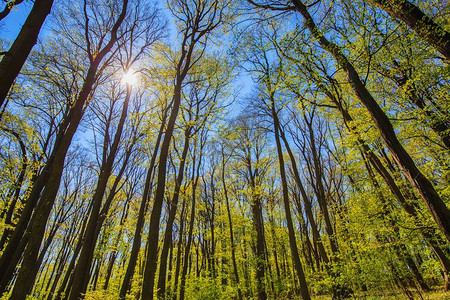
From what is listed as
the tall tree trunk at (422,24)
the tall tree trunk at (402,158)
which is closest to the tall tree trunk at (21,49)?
the tall tree trunk at (402,158)

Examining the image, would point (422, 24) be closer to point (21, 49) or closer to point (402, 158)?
point (402, 158)

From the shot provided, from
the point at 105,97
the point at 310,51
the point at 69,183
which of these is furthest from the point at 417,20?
the point at 69,183

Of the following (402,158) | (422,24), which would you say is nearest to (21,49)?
(402,158)

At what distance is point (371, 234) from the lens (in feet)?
22.9

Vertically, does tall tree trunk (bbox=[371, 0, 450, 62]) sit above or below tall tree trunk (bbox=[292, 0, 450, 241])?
above

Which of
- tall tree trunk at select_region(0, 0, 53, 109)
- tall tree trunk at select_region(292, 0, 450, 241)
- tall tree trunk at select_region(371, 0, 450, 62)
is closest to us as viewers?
tall tree trunk at select_region(0, 0, 53, 109)

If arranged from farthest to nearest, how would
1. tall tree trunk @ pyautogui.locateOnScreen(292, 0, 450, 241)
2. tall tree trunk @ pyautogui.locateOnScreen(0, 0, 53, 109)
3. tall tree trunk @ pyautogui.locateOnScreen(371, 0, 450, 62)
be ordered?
tall tree trunk @ pyautogui.locateOnScreen(371, 0, 450, 62) → tall tree trunk @ pyautogui.locateOnScreen(292, 0, 450, 241) → tall tree trunk @ pyautogui.locateOnScreen(0, 0, 53, 109)

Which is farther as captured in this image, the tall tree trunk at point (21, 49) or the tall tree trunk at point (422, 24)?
the tall tree trunk at point (422, 24)

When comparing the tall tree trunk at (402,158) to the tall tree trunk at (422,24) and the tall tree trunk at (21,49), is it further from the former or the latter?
the tall tree trunk at (21,49)

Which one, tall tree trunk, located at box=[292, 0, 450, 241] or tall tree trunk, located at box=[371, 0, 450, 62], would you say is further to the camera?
tall tree trunk, located at box=[371, 0, 450, 62]

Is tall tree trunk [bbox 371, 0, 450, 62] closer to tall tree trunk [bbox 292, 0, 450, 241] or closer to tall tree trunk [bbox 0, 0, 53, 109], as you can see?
tall tree trunk [bbox 292, 0, 450, 241]

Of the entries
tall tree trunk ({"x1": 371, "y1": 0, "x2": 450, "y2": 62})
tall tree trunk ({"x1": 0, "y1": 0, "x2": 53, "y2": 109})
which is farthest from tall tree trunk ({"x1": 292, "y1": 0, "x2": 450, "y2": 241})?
tall tree trunk ({"x1": 0, "y1": 0, "x2": 53, "y2": 109})

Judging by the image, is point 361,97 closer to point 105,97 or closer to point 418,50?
point 418,50

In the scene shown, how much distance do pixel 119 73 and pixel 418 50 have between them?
12746mm
